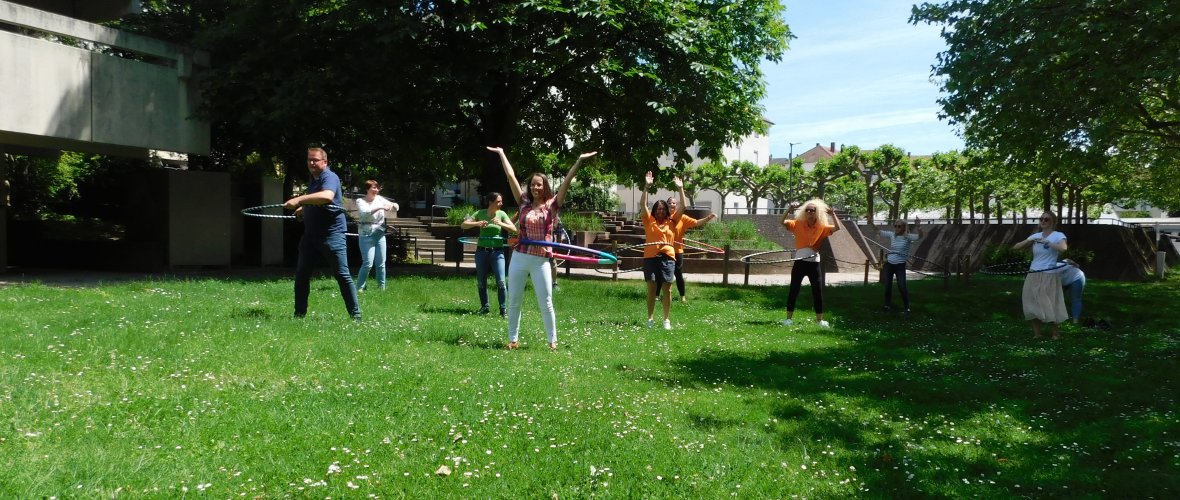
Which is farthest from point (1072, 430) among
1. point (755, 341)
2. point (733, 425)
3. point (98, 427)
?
point (98, 427)

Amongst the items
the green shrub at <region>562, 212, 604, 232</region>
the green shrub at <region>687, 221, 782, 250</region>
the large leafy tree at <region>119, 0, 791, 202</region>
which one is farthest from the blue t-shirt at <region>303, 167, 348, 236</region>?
the green shrub at <region>687, 221, 782, 250</region>

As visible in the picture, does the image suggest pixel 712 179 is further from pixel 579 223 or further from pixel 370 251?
pixel 370 251

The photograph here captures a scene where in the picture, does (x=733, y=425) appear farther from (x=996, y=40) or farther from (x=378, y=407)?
(x=996, y=40)

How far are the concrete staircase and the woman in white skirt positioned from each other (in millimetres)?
22520

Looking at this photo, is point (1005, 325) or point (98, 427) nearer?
point (98, 427)

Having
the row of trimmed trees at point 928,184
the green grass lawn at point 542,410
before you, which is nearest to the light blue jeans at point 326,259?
the green grass lawn at point 542,410

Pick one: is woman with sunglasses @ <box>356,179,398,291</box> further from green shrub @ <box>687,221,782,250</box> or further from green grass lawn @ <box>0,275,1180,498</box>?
green shrub @ <box>687,221,782,250</box>

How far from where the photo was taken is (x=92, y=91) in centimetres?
1611

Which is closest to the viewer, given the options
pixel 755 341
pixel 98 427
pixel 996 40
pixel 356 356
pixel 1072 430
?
pixel 98 427

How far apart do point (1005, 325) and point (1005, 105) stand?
5.79 m

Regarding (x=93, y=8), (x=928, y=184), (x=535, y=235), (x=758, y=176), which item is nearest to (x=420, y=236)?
(x=93, y=8)

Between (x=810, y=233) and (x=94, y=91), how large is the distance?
14.1 m

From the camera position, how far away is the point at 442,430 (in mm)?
5258

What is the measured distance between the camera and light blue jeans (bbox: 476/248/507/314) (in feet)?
37.9
